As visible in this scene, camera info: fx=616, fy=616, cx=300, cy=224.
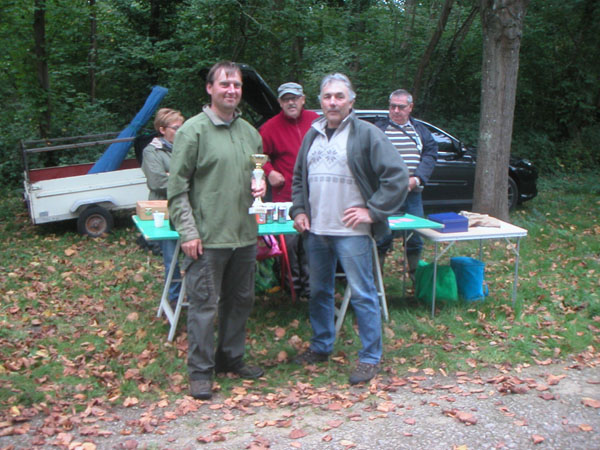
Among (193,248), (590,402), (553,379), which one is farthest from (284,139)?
(590,402)

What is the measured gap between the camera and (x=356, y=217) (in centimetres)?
404

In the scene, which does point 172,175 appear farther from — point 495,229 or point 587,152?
point 587,152

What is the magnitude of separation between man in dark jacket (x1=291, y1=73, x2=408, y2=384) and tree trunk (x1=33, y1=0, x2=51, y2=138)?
8.96 m

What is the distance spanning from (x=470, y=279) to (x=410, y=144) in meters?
1.42

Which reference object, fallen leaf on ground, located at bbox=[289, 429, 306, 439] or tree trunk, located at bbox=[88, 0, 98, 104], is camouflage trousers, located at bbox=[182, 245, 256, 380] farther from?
tree trunk, located at bbox=[88, 0, 98, 104]

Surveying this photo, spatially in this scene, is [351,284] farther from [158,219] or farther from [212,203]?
[158,219]

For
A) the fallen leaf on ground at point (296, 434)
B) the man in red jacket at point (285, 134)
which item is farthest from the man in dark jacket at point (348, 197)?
the man in red jacket at point (285, 134)

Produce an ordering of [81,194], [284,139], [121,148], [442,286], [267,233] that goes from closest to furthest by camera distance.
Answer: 1. [267,233]
2. [284,139]
3. [442,286]
4. [81,194]
5. [121,148]

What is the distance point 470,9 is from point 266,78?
6.83 metres

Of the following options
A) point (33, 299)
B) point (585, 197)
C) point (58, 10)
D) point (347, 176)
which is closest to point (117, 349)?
point (33, 299)

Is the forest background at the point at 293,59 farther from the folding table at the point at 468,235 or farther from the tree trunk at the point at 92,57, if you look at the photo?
the folding table at the point at 468,235

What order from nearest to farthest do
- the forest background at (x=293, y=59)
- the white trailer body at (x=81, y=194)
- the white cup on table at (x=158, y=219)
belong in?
the white cup on table at (x=158, y=219) < the white trailer body at (x=81, y=194) < the forest background at (x=293, y=59)

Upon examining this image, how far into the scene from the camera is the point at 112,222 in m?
9.01

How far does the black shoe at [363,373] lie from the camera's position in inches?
168
